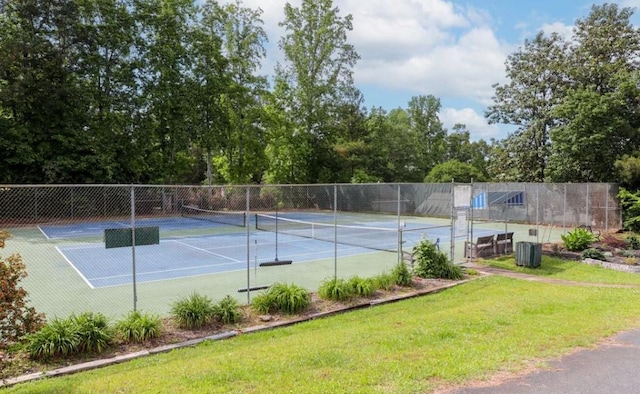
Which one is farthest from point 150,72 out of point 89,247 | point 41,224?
point 89,247

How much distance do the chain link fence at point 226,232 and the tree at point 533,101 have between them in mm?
5627

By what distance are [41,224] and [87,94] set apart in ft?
37.8

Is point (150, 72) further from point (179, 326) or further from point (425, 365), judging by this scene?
point (425, 365)

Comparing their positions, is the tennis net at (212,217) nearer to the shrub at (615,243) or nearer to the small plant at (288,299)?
the small plant at (288,299)

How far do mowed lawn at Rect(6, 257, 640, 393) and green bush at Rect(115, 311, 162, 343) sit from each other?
2.30 ft

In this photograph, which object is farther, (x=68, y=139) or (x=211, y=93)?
(x=211, y=93)

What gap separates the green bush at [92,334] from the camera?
645cm

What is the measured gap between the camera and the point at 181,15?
35.5 m

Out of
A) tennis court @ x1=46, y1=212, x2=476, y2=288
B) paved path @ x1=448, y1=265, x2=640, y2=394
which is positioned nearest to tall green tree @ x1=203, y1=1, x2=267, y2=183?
tennis court @ x1=46, y1=212, x2=476, y2=288

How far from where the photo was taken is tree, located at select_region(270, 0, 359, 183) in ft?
141

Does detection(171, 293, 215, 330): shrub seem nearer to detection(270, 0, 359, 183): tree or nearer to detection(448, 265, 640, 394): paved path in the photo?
detection(448, 265, 640, 394): paved path

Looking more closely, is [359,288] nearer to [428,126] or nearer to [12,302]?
[12,302]

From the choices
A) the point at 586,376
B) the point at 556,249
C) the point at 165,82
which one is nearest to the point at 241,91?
the point at 165,82

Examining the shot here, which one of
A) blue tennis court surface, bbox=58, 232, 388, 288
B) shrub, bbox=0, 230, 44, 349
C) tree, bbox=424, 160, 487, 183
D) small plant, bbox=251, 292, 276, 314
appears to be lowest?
blue tennis court surface, bbox=58, 232, 388, 288
